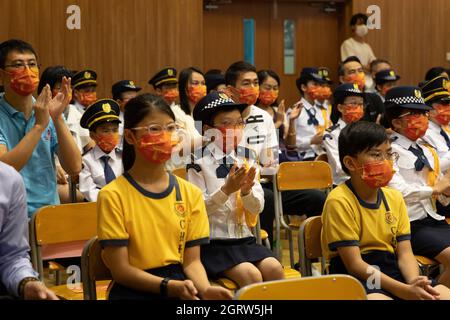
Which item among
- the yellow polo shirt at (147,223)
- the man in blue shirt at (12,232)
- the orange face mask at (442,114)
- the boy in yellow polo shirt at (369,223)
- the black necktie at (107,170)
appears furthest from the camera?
the orange face mask at (442,114)

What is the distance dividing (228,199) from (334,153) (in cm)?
194

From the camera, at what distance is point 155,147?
8.83 feet

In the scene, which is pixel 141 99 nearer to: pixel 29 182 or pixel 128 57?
pixel 29 182

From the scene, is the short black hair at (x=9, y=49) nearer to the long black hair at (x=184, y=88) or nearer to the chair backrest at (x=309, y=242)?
the chair backrest at (x=309, y=242)

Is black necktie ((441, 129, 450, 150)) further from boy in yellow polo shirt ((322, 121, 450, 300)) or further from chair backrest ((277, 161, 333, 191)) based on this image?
boy in yellow polo shirt ((322, 121, 450, 300))

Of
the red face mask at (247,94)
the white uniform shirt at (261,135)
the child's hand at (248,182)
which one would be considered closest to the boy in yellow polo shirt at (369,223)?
the child's hand at (248,182)

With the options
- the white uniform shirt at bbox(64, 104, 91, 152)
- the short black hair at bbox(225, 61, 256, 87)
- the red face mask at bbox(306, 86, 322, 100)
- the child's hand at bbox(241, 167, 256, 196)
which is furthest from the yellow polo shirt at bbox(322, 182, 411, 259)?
the red face mask at bbox(306, 86, 322, 100)

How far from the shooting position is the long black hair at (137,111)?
108 inches

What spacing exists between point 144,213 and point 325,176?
2.11m

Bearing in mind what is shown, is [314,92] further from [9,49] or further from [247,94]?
[9,49]

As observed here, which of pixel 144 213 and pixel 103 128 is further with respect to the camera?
pixel 103 128

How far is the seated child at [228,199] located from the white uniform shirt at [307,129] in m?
2.43

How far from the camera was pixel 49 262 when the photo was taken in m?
3.51
